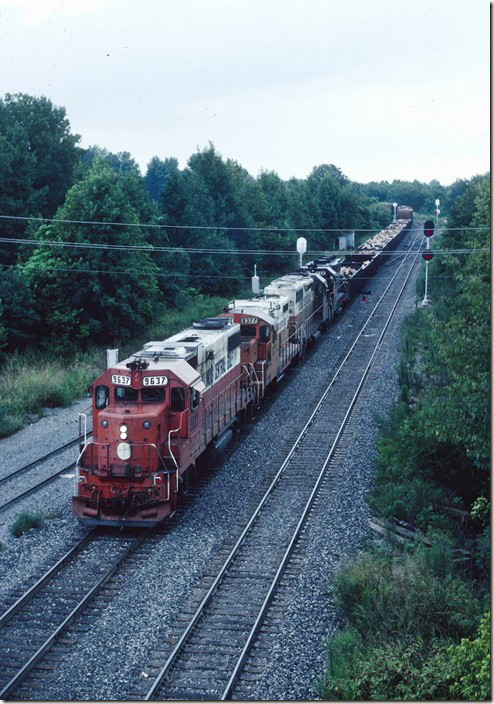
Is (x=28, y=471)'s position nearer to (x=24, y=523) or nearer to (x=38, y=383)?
(x=24, y=523)

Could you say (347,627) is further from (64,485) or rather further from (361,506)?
(64,485)

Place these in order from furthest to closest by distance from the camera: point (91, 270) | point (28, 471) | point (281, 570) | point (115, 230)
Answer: point (115, 230)
point (91, 270)
point (28, 471)
point (281, 570)

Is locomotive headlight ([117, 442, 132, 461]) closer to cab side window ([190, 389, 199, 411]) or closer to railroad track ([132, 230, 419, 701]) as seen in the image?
cab side window ([190, 389, 199, 411])

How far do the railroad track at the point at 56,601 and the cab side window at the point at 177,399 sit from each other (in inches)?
111

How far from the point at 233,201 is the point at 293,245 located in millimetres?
8510

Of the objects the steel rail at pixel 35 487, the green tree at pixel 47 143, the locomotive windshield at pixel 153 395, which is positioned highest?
the green tree at pixel 47 143

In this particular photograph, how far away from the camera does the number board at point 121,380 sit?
16.8 m

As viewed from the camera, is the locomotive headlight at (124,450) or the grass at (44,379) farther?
the grass at (44,379)

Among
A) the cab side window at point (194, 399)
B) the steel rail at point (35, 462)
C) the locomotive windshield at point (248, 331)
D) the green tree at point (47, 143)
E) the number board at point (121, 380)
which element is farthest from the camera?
the green tree at point (47, 143)

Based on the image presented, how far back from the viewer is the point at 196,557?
15812 mm

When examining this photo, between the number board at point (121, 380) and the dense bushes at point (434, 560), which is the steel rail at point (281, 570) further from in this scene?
the number board at point (121, 380)

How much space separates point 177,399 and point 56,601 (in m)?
5.04

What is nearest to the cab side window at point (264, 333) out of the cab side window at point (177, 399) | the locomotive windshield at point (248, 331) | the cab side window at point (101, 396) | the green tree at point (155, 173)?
the locomotive windshield at point (248, 331)

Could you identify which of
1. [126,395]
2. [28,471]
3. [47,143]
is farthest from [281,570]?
[47,143]
